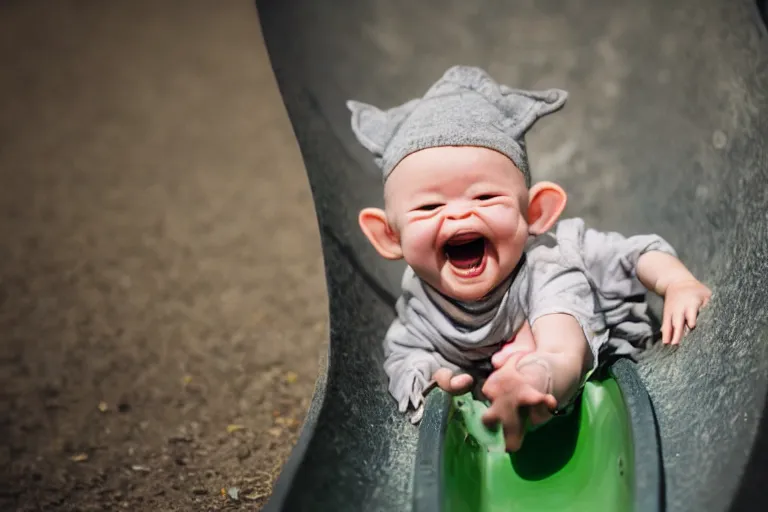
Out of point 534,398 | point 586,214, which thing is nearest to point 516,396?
point 534,398

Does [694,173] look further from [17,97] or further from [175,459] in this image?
[17,97]

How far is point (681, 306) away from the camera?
707 mm

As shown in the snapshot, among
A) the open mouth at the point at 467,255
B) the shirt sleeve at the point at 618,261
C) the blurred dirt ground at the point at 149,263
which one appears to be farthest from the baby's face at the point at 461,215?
the blurred dirt ground at the point at 149,263

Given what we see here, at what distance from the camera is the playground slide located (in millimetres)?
643

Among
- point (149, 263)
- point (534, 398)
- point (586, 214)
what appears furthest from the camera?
point (149, 263)

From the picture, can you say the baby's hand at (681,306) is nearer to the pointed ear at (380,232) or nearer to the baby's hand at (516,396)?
the baby's hand at (516,396)

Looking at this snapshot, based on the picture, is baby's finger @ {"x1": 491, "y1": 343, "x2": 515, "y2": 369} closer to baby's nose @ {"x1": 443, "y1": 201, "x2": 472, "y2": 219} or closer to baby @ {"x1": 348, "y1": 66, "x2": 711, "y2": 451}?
baby @ {"x1": 348, "y1": 66, "x2": 711, "y2": 451}

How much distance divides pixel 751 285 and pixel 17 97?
67.6 inches

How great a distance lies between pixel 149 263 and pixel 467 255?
2.67 ft

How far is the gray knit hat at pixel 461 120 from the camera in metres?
0.70

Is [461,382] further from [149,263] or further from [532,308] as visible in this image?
[149,263]

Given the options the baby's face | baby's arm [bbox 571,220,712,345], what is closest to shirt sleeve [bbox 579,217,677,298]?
baby's arm [bbox 571,220,712,345]

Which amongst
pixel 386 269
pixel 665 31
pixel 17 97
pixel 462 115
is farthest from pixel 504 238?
pixel 17 97

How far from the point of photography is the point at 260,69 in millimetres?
2027
